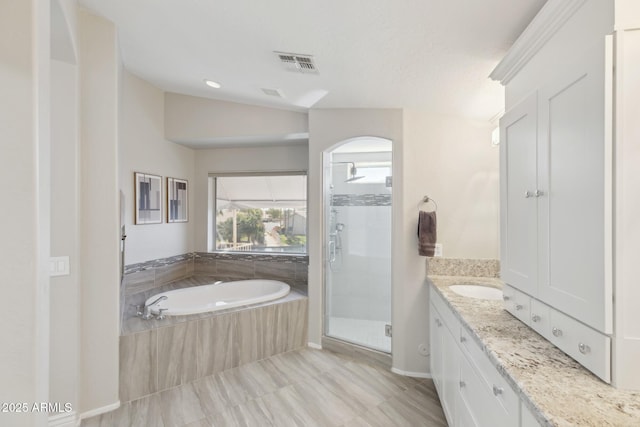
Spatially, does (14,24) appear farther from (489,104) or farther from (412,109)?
(489,104)

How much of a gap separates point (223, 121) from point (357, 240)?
2.12m

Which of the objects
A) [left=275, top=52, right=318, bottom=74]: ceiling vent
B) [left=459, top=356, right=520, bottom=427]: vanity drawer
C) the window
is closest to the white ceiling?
[left=275, top=52, right=318, bottom=74]: ceiling vent

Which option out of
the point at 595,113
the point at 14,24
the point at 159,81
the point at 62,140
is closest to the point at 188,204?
the point at 159,81

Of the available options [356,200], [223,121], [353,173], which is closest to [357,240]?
[356,200]

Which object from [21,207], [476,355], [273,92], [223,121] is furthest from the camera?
[223,121]

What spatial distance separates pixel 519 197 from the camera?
4.85 ft

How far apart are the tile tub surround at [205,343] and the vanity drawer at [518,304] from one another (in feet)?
6.55

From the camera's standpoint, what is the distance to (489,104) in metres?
2.44

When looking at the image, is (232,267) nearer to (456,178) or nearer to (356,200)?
(356,200)

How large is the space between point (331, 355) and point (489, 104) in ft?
8.71

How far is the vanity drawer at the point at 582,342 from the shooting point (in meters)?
0.95

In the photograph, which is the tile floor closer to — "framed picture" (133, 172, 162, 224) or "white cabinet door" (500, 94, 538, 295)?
"white cabinet door" (500, 94, 538, 295)

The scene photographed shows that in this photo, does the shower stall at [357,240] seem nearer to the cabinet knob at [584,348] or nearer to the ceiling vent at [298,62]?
the ceiling vent at [298,62]

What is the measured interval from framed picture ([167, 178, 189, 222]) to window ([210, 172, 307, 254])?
15.1 inches
